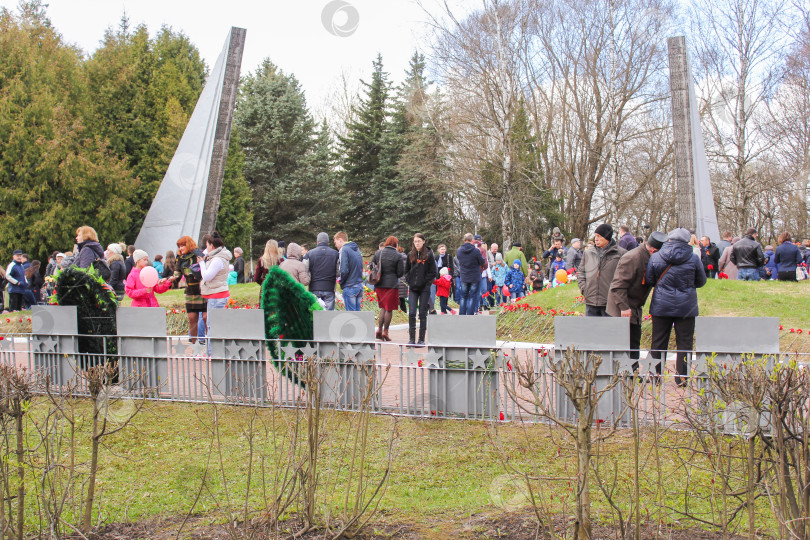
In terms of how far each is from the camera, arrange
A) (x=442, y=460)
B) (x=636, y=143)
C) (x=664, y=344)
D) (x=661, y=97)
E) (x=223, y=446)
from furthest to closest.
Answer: (x=636, y=143)
(x=661, y=97)
(x=664, y=344)
(x=223, y=446)
(x=442, y=460)

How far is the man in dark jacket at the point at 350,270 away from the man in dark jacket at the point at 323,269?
0.14 m

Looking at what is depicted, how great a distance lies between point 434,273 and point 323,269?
1775mm

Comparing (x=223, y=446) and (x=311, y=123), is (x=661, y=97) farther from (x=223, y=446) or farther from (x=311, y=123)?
(x=223, y=446)

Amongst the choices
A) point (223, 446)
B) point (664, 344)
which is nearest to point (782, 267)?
point (664, 344)

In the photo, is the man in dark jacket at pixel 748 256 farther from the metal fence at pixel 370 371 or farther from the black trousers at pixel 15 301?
the black trousers at pixel 15 301

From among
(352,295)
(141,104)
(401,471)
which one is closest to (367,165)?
(141,104)

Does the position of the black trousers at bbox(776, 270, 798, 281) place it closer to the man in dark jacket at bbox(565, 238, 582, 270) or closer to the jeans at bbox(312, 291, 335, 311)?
the man in dark jacket at bbox(565, 238, 582, 270)

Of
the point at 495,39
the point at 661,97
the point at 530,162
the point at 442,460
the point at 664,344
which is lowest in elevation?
the point at 442,460

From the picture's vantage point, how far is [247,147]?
36.9m

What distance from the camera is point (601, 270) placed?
7934mm

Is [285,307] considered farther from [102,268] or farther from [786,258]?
[786,258]

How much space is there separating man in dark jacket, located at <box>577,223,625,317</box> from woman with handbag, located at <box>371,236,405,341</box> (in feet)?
10.2

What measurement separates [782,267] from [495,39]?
1845 cm

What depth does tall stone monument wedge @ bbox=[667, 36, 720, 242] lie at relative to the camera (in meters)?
16.5
